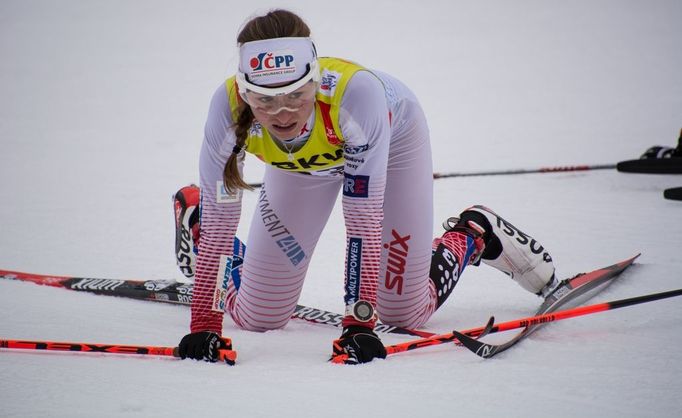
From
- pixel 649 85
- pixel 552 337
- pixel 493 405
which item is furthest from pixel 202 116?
pixel 493 405

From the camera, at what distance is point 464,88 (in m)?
11.2

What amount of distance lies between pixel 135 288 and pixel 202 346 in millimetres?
1309

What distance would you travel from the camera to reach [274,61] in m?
2.62

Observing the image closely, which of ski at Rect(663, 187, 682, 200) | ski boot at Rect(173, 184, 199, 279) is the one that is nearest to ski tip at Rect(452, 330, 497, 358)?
ski boot at Rect(173, 184, 199, 279)

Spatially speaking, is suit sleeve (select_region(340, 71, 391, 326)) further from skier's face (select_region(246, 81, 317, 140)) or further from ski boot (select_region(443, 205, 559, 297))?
ski boot (select_region(443, 205, 559, 297))

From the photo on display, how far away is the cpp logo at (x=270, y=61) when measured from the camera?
2623 mm

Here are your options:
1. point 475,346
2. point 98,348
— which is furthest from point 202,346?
point 475,346

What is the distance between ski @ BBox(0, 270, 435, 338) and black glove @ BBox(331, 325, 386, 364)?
78 cm

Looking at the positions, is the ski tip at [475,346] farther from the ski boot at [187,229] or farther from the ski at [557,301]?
the ski boot at [187,229]

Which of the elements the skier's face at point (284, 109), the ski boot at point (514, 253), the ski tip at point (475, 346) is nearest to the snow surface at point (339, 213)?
the ski tip at point (475, 346)

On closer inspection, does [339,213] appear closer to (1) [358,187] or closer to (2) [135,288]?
(2) [135,288]

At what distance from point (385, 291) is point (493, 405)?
1.17 meters

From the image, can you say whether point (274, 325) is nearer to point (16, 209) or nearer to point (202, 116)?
point (16, 209)

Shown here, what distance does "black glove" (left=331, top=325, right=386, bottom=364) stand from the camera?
8.81ft
